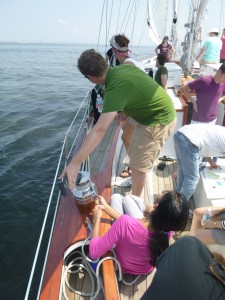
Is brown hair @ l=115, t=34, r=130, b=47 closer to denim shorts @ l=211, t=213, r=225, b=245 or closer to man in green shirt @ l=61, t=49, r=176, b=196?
man in green shirt @ l=61, t=49, r=176, b=196

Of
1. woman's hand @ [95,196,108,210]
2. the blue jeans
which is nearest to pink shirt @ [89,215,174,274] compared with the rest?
woman's hand @ [95,196,108,210]

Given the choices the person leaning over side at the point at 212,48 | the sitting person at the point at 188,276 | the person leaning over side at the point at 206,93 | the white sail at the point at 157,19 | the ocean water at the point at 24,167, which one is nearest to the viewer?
the sitting person at the point at 188,276

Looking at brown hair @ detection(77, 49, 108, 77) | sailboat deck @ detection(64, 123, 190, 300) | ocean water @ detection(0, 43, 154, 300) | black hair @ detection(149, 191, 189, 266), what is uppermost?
brown hair @ detection(77, 49, 108, 77)

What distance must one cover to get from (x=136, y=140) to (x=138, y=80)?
67 cm

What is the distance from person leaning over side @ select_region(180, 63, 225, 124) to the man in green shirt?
1279mm

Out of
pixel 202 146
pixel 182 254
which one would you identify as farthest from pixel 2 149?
pixel 182 254

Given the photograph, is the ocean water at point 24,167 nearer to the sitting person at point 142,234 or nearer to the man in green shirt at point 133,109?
the sitting person at point 142,234

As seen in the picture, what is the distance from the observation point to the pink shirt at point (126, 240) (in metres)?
1.76

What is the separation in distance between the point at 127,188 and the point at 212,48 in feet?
17.0

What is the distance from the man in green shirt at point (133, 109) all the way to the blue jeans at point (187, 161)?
0.18 meters

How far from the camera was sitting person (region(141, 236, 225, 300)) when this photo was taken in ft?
2.59

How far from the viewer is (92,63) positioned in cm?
177

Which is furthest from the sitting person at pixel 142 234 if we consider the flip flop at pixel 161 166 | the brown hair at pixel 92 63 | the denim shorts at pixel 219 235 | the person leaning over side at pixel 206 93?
the person leaning over side at pixel 206 93

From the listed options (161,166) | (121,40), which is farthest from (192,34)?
(161,166)
